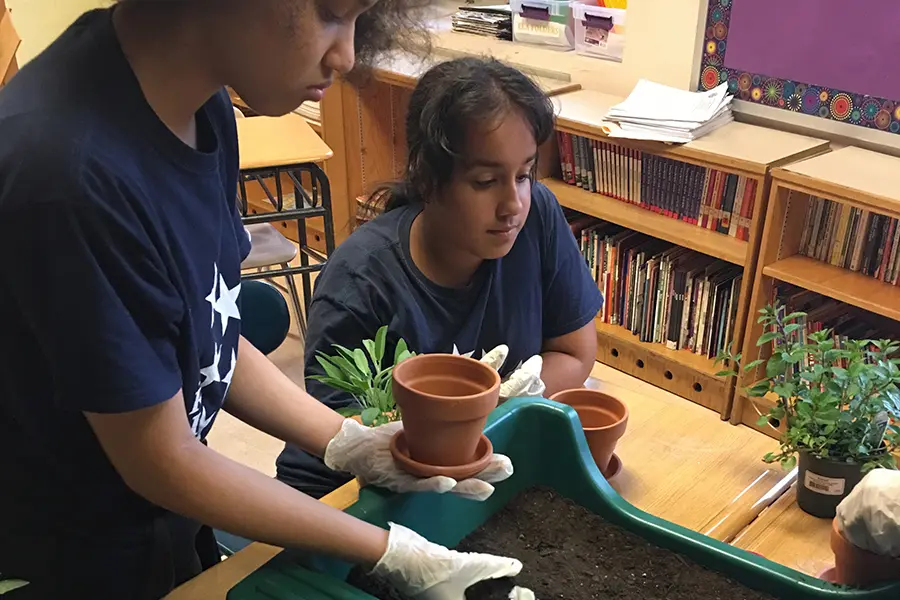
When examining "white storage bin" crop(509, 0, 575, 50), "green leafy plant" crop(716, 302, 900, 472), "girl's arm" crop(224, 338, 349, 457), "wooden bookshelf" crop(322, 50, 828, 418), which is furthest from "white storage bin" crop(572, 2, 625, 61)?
"girl's arm" crop(224, 338, 349, 457)

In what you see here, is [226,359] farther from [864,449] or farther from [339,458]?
[864,449]

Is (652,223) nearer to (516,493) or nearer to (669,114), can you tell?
(669,114)

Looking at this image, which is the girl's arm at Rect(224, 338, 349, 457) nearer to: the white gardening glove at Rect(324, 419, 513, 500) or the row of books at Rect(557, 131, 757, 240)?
the white gardening glove at Rect(324, 419, 513, 500)

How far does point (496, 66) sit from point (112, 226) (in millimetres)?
1039

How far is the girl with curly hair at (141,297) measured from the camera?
0.62 m

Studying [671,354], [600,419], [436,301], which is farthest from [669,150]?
[600,419]

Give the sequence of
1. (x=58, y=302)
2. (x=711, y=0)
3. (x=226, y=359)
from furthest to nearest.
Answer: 1. (x=711, y=0)
2. (x=226, y=359)
3. (x=58, y=302)

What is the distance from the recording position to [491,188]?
1.48 m

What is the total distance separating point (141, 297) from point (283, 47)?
228 mm

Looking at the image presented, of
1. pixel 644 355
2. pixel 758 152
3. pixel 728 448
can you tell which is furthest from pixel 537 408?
pixel 644 355

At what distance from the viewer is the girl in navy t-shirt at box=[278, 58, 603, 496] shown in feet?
4.68

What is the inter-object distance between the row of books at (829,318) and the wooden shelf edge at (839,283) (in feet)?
0.35

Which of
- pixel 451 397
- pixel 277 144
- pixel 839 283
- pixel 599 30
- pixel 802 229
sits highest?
pixel 599 30

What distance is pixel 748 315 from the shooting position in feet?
8.26
